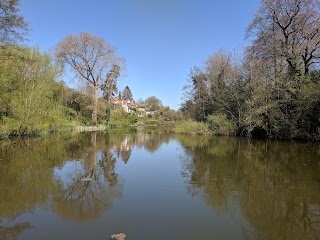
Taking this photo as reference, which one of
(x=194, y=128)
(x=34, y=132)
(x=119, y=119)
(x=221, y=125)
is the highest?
(x=119, y=119)

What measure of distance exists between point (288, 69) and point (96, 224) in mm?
24273

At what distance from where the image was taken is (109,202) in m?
6.62

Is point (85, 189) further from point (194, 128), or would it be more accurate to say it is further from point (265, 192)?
point (194, 128)

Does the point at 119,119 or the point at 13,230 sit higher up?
the point at 119,119

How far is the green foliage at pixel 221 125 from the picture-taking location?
97.7 feet

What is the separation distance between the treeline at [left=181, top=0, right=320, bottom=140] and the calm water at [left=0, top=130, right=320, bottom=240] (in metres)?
12.7

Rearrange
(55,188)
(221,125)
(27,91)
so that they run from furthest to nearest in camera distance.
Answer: (221,125) → (27,91) → (55,188)

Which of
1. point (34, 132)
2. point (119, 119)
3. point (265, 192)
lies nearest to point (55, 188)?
point (265, 192)

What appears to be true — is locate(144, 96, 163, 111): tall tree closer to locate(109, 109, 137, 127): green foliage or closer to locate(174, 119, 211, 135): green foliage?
locate(109, 109, 137, 127): green foliage

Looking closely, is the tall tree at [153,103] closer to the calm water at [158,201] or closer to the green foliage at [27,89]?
the green foliage at [27,89]

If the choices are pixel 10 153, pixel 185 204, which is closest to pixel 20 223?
pixel 185 204

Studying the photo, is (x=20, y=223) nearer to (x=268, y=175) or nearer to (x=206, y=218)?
(x=206, y=218)

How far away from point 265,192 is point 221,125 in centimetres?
2336

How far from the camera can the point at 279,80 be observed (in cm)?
2480
